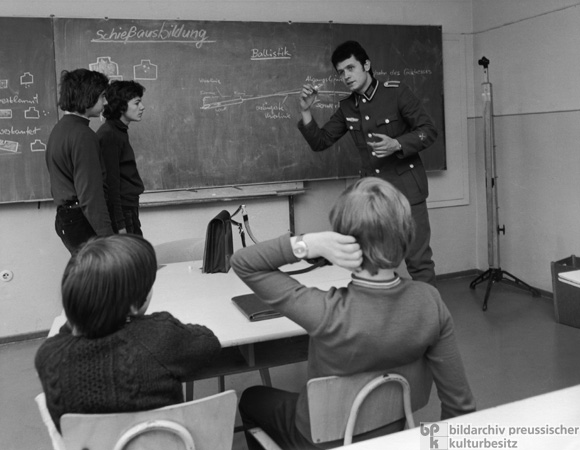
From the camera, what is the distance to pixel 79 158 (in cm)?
304

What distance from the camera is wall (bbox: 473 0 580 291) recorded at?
175 inches

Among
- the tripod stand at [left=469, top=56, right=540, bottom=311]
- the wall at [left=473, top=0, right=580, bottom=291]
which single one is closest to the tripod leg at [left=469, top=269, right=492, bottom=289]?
the tripod stand at [left=469, top=56, right=540, bottom=311]

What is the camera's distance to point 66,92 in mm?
3125

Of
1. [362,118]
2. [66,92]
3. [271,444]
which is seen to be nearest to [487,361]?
[362,118]

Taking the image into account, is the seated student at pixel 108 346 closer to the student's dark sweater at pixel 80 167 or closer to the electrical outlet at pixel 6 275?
the student's dark sweater at pixel 80 167

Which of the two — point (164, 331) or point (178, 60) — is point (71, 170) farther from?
point (164, 331)

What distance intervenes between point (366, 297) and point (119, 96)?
2448mm

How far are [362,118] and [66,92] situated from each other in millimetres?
1609

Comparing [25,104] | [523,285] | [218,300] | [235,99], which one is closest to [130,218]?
[25,104]

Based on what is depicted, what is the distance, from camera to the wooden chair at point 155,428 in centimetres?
130

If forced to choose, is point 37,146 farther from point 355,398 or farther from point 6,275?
point 355,398

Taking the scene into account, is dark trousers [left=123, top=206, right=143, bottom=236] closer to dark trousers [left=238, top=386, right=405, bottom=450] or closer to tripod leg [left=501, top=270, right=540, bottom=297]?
dark trousers [left=238, top=386, right=405, bottom=450]

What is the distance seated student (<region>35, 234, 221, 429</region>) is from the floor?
136 cm

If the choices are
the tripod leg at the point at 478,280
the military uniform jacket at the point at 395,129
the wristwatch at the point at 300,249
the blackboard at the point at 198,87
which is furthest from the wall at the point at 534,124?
the wristwatch at the point at 300,249
